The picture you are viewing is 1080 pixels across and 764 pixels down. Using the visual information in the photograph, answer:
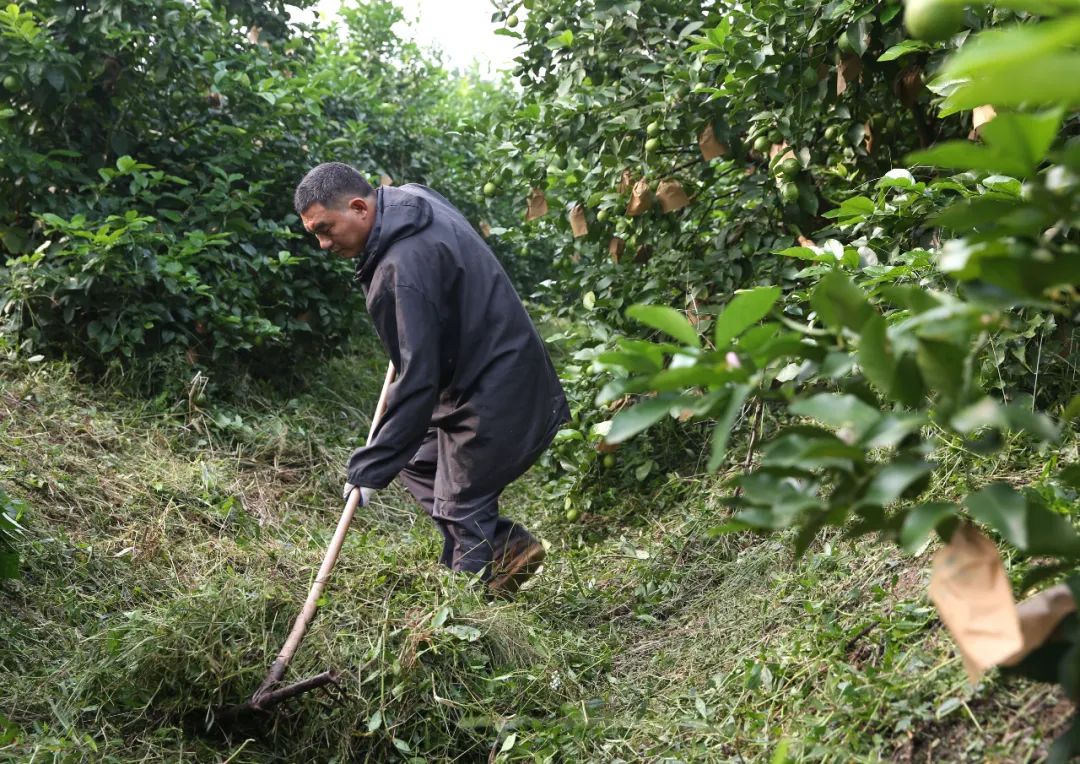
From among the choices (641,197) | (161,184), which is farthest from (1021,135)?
(161,184)

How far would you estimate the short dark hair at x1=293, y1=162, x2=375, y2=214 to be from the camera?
3.46 meters

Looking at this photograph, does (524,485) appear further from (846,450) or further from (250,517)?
(846,450)

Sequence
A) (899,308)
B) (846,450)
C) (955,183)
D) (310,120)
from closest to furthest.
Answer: (846,450) → (955,183) → (899,308) → (310,120)

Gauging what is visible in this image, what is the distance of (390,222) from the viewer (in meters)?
3.48

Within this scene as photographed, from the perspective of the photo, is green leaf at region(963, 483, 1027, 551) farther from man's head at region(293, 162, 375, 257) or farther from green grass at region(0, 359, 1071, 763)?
man's head at region(293, 162, 375, 257)

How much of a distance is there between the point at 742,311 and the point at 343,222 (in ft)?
8.08

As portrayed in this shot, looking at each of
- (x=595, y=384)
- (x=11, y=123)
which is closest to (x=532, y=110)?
(x=595, y=384)

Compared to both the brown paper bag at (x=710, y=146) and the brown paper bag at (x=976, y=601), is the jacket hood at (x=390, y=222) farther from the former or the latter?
the brown paper bag at (x=976, y=601)

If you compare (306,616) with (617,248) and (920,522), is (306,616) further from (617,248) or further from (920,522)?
(617,248)

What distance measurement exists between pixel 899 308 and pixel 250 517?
8.99ft

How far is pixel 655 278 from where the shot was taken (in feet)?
14.1

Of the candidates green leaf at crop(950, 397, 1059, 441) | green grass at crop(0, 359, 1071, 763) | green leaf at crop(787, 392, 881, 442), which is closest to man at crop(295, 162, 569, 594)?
green grass at crop(0, 359, 1071, 763)

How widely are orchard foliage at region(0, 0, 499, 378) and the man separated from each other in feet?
4.85

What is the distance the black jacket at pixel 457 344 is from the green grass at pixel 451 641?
1.47ft
